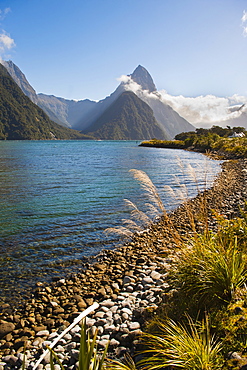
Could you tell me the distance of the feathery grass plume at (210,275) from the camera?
3758 millimetres

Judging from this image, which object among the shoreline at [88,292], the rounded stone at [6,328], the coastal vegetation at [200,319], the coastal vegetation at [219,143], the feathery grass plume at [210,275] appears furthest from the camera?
the coastal vegetation at [219,143]

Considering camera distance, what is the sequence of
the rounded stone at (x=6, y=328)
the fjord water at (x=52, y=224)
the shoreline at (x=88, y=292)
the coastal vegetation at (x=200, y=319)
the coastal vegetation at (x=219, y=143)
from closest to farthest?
the coastal vegetation at (x=200, y=319) → the shoreline at (x=88, y=292) → the rounded stone at (x=6, y=328) → the fjord water at (x=52, y=224) → the coastal vegetation at (x=219, y=143)

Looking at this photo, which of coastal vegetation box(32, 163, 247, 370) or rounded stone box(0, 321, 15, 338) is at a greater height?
coastal vegetation box(32, 163, 247, 370)

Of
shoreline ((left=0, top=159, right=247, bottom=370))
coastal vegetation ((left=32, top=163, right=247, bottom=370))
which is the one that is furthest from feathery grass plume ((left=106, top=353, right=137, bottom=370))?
shoreline ((left=0, top=159, right=247, bottom=370))

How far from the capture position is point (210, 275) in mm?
3877

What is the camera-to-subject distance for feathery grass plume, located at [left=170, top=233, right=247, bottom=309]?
3758 millimetres

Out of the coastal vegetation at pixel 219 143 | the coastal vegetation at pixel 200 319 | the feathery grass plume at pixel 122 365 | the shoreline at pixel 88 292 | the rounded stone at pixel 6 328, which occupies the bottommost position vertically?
the rounded stone at pixel 6 328

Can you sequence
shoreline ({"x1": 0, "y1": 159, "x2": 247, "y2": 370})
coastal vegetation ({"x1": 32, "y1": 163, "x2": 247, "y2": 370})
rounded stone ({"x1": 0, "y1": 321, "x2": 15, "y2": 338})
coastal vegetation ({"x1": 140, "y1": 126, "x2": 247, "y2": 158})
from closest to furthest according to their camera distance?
coastal vegetation ({"x1": 32, "y1": 163, "x2": 247, "y2": 370}), shoreline ({"x1": 0, "y1": 159, "x2": 247, "y2": 370}), rounded stone ({"x1": 0, "y1": 321, "x2": 15, "y2": 338}), coastal vegetation ({"x1": 140, "y1": 126, "x2": 247, "y2": 158})

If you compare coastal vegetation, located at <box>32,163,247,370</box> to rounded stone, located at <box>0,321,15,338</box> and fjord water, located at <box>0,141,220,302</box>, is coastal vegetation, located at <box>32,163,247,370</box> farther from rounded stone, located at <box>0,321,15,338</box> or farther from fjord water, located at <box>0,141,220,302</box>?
rounded stone, located at <box>0,321,15,338</box>

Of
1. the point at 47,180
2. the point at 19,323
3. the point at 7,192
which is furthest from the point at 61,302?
the point at 47,180

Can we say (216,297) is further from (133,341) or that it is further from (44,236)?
(44,236)

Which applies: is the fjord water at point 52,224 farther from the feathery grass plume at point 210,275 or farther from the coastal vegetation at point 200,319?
the coastal vegetation at point 200,319

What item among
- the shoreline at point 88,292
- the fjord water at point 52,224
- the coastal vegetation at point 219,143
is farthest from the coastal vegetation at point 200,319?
the coastal vegetation at point 219,143

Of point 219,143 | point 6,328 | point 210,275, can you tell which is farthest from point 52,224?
point 219,143
